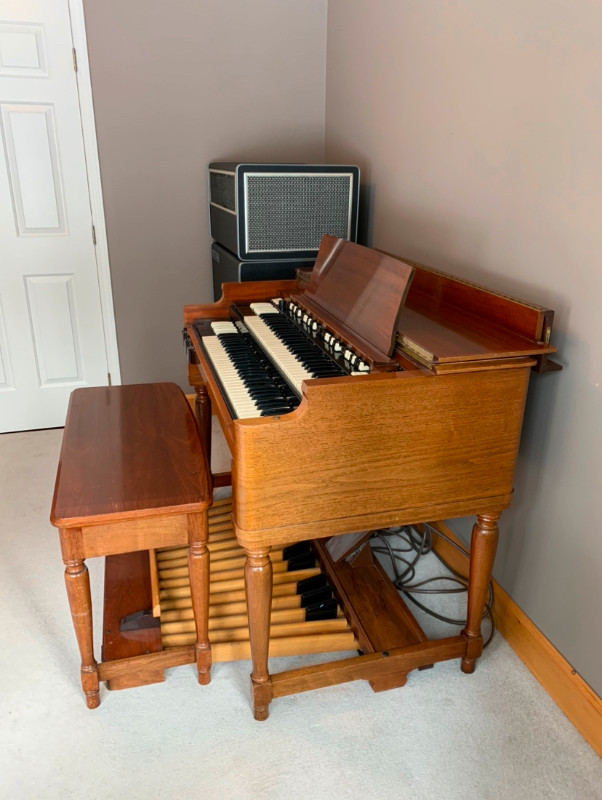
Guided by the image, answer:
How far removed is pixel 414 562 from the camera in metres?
1.98

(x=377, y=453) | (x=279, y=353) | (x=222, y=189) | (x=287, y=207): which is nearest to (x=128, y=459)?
(x=279, y=353)

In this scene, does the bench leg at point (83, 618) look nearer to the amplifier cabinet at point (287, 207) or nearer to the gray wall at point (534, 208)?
the gray wall at point (534, 208)

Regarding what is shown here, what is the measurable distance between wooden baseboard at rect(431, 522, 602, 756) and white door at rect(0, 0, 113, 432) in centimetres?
205

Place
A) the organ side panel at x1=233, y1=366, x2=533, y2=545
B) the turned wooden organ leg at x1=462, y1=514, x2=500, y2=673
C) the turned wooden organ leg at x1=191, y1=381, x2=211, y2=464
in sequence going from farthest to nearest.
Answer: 1. the turned wooden organ leg at x1=191, y1=381, x2=211, y2=464
2. the turned wooden organ leg at x1=462, y1=514, x2=500, y2=673
3. the organ side panel at x1=233, y1=366, x2=533, y2=545

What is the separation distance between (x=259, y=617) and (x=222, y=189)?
1.66 m

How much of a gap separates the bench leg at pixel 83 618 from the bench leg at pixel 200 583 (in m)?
0.23

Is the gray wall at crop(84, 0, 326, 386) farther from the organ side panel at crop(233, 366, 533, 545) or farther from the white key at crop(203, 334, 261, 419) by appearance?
the organ side panel at crop(233, 366, 533, 545)

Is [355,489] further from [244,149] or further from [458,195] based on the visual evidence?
[244,149]

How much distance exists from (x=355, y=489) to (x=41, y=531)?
4.50 feet

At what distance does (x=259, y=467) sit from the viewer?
1.19 metres

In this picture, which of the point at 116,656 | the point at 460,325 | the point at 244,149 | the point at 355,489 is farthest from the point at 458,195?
the point at 116,656

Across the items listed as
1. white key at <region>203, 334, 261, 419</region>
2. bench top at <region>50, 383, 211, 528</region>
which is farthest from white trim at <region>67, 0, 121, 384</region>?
white key at <region>203, 334, 261, 419</region>

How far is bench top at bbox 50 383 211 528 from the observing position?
1.32 metres

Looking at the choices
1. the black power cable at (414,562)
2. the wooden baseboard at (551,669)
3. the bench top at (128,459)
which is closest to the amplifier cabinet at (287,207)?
the bench top at (128,459)
